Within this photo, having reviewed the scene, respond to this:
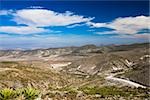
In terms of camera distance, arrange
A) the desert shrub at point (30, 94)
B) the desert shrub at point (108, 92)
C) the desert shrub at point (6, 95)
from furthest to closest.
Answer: the desert shrub at point (108, 92) → the desert shrub at point (30, 94) → the desert shrub at point (6, 95)

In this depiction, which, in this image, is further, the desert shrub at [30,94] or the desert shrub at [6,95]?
the desert shrub at [30,94]

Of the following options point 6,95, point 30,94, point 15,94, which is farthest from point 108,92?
point 6,95

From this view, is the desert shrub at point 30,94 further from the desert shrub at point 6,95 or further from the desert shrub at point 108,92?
the desert shrub at point 108,92

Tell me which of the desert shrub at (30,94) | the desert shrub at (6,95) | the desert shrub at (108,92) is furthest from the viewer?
the desert shrub at (108,92)

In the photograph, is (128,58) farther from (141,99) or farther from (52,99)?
(52,99)

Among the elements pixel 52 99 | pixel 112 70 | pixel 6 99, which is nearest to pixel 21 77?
pixel 52 99

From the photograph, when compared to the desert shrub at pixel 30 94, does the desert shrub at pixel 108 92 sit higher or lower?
lower

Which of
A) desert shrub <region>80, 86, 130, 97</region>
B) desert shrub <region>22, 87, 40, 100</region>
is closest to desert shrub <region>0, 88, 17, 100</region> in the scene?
desert shrub <region>22, 87, 40, 100</region>

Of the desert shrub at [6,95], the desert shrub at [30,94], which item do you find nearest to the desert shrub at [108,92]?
the desert shrub at [30,94]

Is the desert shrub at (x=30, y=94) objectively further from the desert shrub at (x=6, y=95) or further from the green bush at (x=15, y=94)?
the desert shrub at (x=6, y=95)

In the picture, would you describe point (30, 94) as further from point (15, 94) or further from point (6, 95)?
point (6, 95)

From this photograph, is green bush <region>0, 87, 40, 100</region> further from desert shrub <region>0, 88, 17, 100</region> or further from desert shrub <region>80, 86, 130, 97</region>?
desert shrub <region>80, 86, 130, 97</region>
